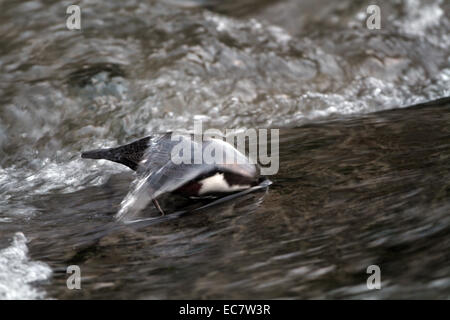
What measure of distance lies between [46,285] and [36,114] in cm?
261

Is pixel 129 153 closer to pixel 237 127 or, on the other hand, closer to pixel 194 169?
pixel 194 169

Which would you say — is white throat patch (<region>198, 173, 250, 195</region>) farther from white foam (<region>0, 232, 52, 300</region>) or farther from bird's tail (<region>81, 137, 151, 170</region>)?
white foam (<region>0, 232, 52, 300</region>)

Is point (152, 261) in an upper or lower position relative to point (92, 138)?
lower

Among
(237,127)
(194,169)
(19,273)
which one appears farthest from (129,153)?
(237,127)

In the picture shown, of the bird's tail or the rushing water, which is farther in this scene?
the bird's tail

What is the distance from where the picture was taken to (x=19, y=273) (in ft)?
8.00

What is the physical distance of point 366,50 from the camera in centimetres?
564

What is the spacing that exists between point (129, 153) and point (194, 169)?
0.47 metres

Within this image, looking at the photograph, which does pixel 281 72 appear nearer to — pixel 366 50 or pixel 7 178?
pixel 366 50

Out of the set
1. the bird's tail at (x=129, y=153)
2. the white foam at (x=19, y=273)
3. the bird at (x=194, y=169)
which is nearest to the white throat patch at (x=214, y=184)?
the bird at (x=194, y=169)

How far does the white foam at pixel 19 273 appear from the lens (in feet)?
7.41

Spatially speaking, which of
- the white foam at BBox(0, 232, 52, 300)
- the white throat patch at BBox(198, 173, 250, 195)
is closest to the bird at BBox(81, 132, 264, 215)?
the white throat patch at BBox(198, 173, 250, 195)

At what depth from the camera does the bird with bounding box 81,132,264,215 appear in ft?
9.91
